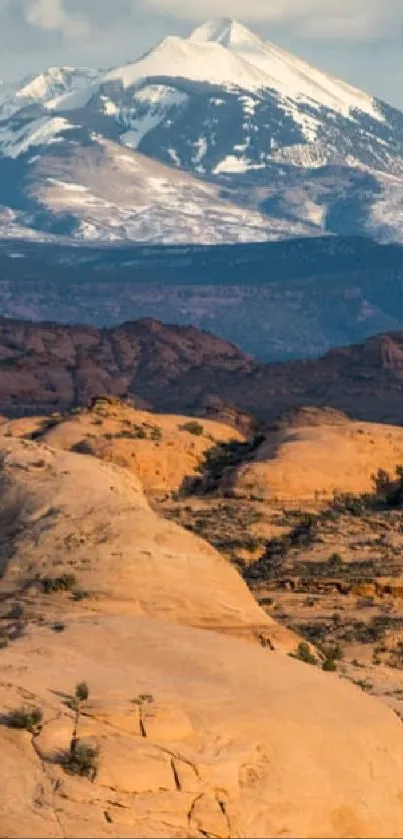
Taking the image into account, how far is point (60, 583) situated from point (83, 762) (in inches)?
522

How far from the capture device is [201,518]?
6284 cm

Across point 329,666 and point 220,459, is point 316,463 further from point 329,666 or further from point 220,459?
point 329,666

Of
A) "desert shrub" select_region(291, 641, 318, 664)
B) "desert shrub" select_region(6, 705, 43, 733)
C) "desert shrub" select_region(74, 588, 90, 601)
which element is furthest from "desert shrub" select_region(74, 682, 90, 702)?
"desert shrub" select_region(74, 588, 90, 601)

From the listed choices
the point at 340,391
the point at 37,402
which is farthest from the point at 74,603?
the point at 340,391

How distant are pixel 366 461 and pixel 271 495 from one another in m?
6.13

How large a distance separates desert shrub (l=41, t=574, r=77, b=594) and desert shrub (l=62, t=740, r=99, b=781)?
12.7 metres

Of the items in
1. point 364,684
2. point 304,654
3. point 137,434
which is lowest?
point 137,434

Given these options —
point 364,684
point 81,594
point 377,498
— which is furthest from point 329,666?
point 377,498

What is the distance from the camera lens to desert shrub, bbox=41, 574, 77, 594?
34219 mm

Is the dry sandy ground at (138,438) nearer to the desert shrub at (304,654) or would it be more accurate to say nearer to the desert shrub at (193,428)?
the desert shrub at (193,428)

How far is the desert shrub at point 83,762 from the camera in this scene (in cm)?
2109

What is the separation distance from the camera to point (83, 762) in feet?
69.5

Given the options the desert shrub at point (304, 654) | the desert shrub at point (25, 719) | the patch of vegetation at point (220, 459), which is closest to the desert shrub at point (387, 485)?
the patch of vegetation at point (220, 459)

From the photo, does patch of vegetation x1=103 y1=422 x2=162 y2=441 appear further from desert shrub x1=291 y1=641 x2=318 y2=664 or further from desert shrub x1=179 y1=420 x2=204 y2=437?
desert shrub x1=291 y1=641 x2=318 y2=664
